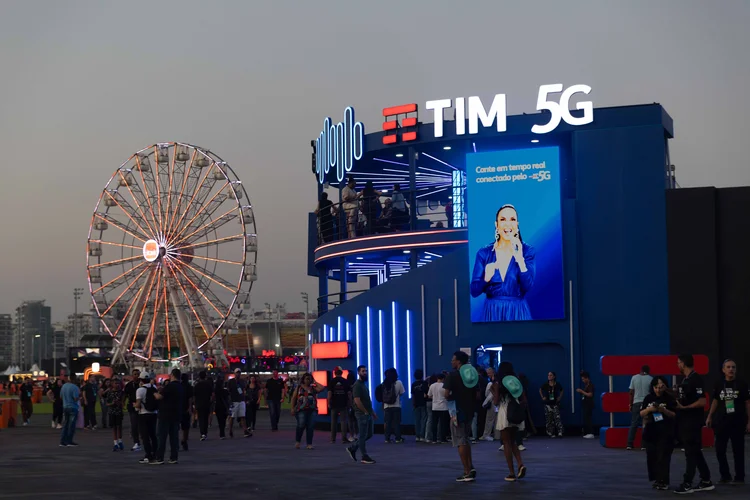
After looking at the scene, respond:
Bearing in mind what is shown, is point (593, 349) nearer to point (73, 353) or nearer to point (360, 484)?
point (360, 484)

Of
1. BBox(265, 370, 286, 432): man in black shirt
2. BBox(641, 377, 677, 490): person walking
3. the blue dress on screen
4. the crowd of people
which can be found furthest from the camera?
BBox(265, 370, 286, 432): man in black shirt

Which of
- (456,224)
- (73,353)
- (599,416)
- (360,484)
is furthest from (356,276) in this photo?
(73,353)

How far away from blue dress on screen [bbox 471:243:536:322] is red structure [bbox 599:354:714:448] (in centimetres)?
362

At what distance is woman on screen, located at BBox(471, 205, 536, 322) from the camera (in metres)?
25.8

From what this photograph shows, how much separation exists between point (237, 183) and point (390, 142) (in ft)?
91.6

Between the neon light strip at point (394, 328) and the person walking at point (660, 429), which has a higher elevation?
the neon light strip at point (394, 328)

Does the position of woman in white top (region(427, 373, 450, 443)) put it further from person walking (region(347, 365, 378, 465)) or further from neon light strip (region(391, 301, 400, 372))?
neon light strip (region(391, 301, 400, 372))

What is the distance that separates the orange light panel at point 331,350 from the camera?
99.1 feet

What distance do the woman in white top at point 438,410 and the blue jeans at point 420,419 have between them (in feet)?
1.48

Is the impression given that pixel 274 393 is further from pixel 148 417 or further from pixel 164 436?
pixel 164 436

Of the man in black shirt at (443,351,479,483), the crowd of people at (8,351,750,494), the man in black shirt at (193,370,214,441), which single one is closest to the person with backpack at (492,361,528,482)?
the crowd of people at (8,351,750,494)

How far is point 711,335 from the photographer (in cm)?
2428

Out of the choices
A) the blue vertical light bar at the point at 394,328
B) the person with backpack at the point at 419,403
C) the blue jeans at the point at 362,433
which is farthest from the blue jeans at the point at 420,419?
the blue jeans at the point at 362,433

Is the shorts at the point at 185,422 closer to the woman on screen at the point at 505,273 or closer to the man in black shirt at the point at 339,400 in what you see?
the man in black shirt at the point at 339,400
